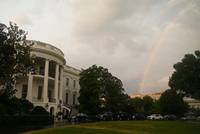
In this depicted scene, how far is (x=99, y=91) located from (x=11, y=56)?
119 feet

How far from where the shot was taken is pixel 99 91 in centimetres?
7112

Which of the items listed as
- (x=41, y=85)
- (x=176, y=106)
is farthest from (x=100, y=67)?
(x=176, y=106)

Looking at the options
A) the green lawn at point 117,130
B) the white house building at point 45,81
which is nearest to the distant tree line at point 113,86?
the white house building at point 45,81

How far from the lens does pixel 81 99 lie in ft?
234

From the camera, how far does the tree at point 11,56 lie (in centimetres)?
3588

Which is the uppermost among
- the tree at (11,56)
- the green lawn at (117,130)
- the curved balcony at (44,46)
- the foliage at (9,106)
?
the curved balcony at (44,46)

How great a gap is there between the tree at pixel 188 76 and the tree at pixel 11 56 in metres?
31.1

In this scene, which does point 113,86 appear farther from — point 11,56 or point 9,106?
point 11,56

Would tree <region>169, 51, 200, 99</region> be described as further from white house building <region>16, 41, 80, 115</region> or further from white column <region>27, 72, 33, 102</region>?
white column <region>27, 72, 33, 102</region>

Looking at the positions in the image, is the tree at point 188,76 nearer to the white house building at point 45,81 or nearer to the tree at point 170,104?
the white house building at point 45,81

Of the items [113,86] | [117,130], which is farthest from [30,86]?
[117,130]

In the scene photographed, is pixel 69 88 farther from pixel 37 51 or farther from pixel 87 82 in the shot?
pixel 37 51

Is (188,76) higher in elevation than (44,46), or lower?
lower

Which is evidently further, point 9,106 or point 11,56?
point 9,106
